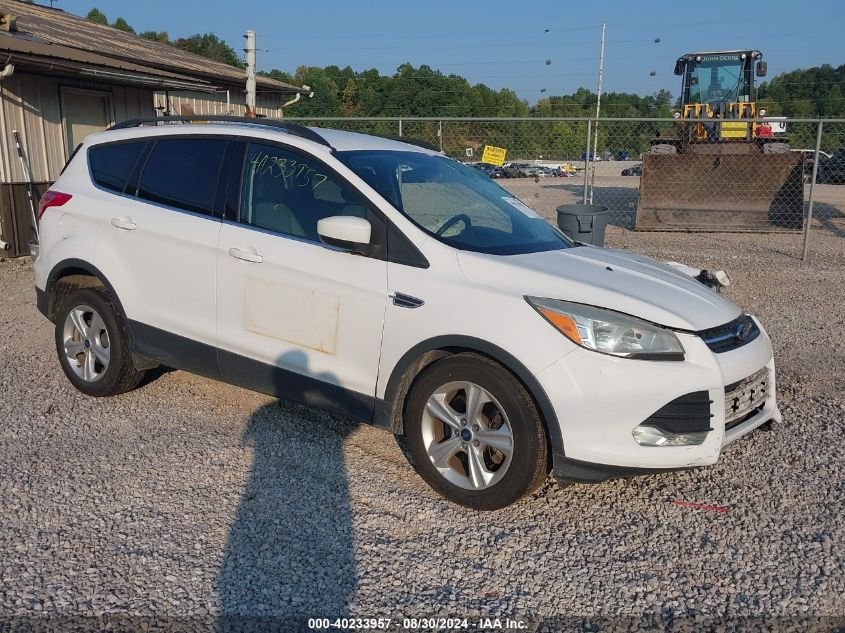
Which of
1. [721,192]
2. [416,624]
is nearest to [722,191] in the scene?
[721,192]

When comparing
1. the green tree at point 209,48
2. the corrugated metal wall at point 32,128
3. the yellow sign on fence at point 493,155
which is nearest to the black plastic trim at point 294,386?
A: the yellow sign on fence at point 493,155

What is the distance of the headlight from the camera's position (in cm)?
369

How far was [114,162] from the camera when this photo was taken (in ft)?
17.7

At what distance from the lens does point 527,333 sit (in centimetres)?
374

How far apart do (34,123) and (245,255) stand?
8.76 meters

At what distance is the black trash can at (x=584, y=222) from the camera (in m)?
8.52

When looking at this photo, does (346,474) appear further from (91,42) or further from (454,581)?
(91,42)

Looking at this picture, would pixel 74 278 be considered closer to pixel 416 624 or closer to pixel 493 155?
pixel 416 624

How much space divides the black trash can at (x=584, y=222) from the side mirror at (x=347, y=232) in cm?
478

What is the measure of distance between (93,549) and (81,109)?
10.6 metres

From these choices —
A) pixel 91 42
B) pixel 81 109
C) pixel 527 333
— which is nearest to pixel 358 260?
pixel 527 333

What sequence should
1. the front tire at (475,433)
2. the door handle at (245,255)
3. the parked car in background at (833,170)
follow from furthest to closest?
the parked car in background at (833,170) < the door handle at (245,255) < the front tire at (475,433)

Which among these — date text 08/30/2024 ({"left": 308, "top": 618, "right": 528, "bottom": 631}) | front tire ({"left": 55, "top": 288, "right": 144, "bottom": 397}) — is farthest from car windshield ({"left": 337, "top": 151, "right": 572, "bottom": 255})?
front tire ({"left": 55, "top": 288, "right": 144, "bottom": 397})

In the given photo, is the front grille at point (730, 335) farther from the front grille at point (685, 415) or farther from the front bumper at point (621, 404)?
the front grille at point (685, 415)
